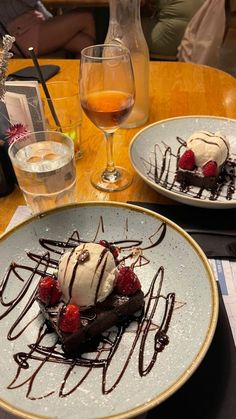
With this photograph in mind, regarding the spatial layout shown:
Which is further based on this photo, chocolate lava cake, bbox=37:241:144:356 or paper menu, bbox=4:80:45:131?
paper menu, bbox=4:80:45:131

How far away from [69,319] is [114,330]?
84 millimetres

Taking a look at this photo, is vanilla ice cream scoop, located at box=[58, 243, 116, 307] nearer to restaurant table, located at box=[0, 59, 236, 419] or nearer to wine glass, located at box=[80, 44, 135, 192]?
restaurant table, located at box=[0, 59, 236, 419]

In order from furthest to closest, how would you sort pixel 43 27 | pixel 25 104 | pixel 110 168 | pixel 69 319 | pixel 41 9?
pixel 43 27
pixel 41 9
pixel 110 168
pixel 25 104
pixel 69 319

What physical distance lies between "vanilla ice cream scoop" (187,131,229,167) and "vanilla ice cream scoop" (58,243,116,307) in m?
0.42

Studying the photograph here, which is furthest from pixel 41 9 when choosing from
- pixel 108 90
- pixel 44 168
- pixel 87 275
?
pixel 87 275

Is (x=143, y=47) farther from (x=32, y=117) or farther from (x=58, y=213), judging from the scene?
(x=58, y=213)

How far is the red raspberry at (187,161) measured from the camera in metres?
0.98

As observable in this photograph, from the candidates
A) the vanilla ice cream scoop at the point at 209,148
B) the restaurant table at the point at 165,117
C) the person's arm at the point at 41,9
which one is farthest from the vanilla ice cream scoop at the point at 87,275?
the person's arm at the point at 41,9

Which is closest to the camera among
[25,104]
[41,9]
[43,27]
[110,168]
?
[25,104]

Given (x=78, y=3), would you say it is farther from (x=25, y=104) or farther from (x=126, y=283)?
(x=126, y=283)

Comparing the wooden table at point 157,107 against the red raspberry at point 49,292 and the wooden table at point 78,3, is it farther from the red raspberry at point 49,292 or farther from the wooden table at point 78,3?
the wooden table at point 78,3

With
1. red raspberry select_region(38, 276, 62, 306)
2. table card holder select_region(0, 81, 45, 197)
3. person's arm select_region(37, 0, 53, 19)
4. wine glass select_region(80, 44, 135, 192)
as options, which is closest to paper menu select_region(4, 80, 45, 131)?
table card holder select_region(0, 81, 45, 197)

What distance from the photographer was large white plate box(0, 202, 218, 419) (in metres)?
0.53

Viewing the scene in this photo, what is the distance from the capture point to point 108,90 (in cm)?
100
